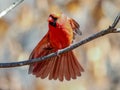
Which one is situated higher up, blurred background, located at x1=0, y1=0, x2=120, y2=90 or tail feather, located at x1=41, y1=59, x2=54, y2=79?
tail feather, located at x1=41, y1=59, x2=54, y2=79

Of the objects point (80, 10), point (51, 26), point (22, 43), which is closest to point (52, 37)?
point (51, 26)

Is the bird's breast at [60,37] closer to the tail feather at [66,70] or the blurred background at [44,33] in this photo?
the tail feather at [66,70]

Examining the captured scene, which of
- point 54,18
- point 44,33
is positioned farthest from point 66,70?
point 44,33

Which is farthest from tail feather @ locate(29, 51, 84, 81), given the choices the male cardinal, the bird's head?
the bird's head

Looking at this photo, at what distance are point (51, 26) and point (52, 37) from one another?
0.15ft

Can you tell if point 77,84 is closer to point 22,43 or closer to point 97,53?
point 97,53

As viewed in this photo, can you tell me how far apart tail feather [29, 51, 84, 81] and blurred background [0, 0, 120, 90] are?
107 centimetres

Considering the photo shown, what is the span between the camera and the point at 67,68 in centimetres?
180

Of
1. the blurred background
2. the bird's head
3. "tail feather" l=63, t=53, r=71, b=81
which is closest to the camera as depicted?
the bird's head

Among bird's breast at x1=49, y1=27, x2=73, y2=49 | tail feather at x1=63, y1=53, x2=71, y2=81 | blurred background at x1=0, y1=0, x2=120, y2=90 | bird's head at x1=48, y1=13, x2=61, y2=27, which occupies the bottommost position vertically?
blurred background at x1=0, y1=0, x2=120, y2=90

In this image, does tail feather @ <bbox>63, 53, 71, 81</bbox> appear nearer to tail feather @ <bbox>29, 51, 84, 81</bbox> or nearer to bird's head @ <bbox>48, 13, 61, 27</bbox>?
tail feather @ <bbox>29, 51, 84, 81</bbox>

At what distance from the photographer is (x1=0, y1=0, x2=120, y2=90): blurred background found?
2.94 metres

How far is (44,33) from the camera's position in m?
2.96

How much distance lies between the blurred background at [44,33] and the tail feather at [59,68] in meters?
1.07
